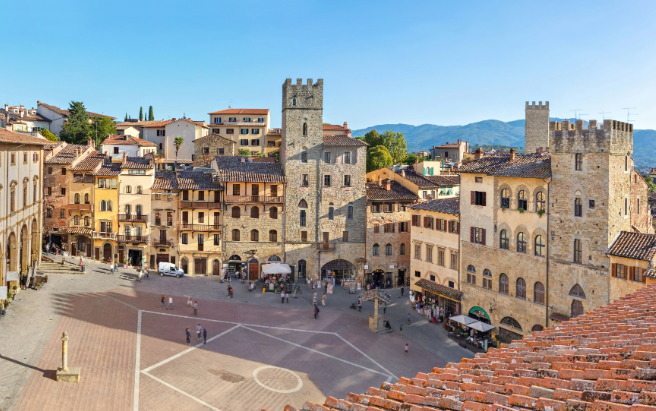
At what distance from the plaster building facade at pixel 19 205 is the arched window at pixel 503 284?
35.1 m

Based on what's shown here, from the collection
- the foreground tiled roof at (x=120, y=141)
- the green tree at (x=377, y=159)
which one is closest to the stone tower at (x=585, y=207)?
the green tree at (x=377, y=159)

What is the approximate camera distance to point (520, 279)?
39094 millimetres

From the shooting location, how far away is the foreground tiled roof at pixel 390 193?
5650 cm

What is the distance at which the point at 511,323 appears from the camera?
39.7 metres

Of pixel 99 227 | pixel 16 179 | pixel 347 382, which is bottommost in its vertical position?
pixel 347 382

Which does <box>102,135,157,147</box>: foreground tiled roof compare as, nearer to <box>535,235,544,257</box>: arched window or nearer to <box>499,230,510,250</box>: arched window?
<box>499,230,510,250</box>: arched window

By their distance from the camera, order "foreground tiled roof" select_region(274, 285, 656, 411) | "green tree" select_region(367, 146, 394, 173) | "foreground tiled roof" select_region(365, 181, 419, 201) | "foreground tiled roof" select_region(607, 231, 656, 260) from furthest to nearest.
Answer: "green tree" select_region(367, 146, 394, 173)
"foreground tiled roof" select_region(365, 181, 419, 201)
"foreground tiled roof" select_region(607, 231, 656, 260)
"foreground tiled roof" select_region(274, 285, 656, 411)

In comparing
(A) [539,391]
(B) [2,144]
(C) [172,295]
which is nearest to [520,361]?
(A) [539,391]

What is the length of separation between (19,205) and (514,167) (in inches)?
1566

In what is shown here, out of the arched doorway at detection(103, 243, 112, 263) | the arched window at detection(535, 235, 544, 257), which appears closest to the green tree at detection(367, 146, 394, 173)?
the arched doorway at detection(103, 243, 112, 263)

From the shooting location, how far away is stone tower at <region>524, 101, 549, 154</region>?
303 feet

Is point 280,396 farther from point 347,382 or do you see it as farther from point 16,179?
point 16,179

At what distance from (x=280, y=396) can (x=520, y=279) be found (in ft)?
67.7

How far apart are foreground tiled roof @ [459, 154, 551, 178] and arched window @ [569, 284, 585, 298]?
798 centimetres
